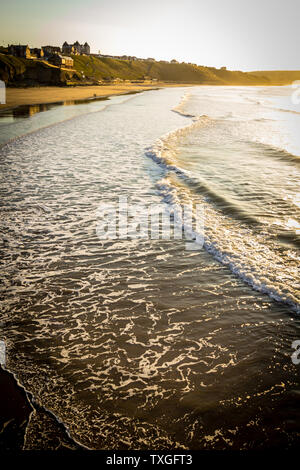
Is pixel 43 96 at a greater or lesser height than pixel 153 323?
greater

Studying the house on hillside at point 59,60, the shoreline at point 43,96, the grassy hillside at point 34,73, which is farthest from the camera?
the house on hillside at point 59,60

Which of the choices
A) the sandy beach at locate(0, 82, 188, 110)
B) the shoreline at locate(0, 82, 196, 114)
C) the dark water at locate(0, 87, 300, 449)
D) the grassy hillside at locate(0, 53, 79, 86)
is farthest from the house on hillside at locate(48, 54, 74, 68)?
the dark water at locate(0, 87, 300, 449)

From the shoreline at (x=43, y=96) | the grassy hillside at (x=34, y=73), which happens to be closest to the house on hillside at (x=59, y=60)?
the grassy hillside at (x=34, y=73)

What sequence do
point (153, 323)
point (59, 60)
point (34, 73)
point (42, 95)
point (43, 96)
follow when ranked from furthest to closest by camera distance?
point (59, 60)
point (34, 73)
point (42, 95)
point (43, 96)
point (153, 323)

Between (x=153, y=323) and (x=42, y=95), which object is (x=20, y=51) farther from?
(x=153, y=323)

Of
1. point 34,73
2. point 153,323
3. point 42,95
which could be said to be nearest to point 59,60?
point 34,73

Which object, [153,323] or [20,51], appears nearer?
[153,323]

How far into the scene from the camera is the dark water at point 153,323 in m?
3.00

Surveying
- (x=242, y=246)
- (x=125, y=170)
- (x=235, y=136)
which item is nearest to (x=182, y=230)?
(x=242, y=246)

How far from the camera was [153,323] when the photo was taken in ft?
14.1

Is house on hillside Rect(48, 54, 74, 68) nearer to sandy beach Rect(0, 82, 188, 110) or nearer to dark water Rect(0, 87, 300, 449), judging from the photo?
sandy beach Rect(0, 82, 188, 110)

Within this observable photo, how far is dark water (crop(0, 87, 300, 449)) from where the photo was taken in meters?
3.00

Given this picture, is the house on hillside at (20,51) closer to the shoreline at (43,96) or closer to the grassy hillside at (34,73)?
the grassy hillside at (34,73)

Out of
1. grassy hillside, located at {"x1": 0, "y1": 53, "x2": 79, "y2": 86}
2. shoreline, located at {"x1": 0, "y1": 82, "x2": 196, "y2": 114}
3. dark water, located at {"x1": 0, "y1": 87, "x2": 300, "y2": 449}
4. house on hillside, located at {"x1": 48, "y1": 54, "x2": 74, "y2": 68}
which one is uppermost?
house on hillside, located at {"x1": 48, "y1": 54, "x2": 74, "y2": 68}
